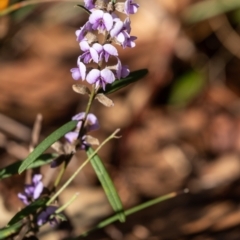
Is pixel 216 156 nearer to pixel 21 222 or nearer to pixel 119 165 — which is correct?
pixel 119 165

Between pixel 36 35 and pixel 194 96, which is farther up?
pixel 36 35

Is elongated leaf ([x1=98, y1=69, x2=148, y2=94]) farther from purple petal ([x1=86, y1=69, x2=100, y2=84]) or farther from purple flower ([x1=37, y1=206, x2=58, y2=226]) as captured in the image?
purple flower ([x1=37, y1=206, x2=58, y2=226])

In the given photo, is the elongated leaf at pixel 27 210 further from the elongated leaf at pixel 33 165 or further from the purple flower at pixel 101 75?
the purple flower at pixel 101 75

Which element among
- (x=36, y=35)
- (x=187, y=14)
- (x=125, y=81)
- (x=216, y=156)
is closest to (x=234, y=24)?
(x=187, y=14)

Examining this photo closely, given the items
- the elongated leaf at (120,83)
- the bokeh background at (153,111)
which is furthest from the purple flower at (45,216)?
the bokeh background at (153,111)

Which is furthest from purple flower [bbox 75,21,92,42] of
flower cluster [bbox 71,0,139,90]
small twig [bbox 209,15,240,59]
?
small twig [bbox 209,15,240,59]

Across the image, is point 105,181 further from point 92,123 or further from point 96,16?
point 96,16

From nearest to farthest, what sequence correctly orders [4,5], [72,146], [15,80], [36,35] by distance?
[72,146]
[4,5]
[15,80]
[36,35]
